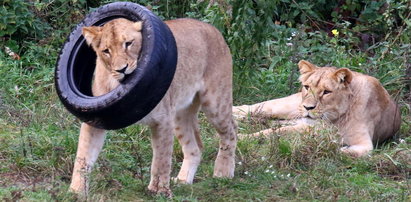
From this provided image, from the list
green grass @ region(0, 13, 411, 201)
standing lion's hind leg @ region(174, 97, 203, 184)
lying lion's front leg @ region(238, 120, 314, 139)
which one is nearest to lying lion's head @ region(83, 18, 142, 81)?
green grass @ region(0, 13, 411, 201)

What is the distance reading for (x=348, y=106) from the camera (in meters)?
7.93

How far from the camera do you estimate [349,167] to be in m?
7.02

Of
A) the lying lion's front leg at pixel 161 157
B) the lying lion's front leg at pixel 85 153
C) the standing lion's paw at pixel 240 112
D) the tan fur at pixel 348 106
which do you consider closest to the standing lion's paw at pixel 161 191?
the lying lion's front leg at pixel 161 157

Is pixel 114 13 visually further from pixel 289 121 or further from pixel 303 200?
pixel 289 121

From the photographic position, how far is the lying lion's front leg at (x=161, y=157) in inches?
222

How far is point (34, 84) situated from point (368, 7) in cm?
431

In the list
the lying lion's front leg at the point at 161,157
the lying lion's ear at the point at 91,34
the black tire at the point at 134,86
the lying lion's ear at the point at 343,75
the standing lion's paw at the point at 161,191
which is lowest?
the lying lion's ear at the point at 343,75

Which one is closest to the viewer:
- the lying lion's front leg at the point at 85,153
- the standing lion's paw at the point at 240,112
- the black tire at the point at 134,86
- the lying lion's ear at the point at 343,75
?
the black tire at the point at 134,86

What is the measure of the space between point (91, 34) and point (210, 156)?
1.95 metres

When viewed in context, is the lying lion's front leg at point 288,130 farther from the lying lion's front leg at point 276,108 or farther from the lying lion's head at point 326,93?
the lying lion's front leg at point 276,108

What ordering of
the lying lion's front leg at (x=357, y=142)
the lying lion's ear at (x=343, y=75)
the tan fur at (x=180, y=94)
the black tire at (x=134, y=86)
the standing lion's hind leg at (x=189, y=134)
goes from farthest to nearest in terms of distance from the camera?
the lying lion's ear at (x=343, y=75), the lying lion's front leg at (x=357, y=142), the standing lion's hind leg at (x=189, y=134), the tan fur at (x=180, y=94), the black tire at (x=134, y=86)

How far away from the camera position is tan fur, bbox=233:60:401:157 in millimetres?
7723

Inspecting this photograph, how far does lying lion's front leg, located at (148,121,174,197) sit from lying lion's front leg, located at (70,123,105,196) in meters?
0.35

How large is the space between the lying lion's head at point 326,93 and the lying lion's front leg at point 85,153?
260cm
